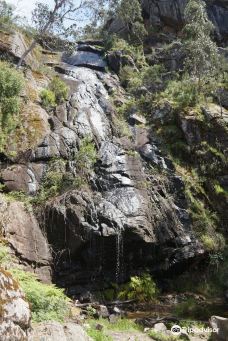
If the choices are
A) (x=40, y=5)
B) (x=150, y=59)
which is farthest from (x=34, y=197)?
(x=150, y=59)

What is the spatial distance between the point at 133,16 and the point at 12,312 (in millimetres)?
38507

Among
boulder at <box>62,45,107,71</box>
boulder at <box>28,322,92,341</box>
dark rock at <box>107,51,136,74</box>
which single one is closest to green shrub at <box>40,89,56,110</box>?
boulder at <box>62,45,107,71</box>

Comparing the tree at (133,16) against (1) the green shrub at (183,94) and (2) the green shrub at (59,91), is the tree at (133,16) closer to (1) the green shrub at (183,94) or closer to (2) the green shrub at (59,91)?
(1) the green shrub at (183,94)

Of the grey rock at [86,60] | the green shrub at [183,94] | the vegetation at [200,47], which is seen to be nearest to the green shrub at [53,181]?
the green shrub at [183,94]

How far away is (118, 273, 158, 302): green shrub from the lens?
51.5 feet

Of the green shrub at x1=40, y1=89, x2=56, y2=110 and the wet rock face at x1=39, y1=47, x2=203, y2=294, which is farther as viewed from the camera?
the green shrub at x1=40, y1=89, x2=56, y2=110

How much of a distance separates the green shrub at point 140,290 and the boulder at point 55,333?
914cm

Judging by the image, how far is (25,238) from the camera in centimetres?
1488

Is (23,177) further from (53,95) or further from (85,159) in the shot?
(53,95)

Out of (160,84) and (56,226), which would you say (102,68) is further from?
(56,226)

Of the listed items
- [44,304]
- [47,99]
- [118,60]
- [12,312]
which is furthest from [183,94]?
[12,312]

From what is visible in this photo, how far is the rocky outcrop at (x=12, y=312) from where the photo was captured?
207 inches

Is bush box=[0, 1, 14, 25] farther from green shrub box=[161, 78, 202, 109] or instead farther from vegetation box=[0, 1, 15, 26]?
green shrub box=[161, 78, 202, 109]

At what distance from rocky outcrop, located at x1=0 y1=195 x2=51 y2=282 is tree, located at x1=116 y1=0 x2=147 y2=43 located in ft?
94.2
